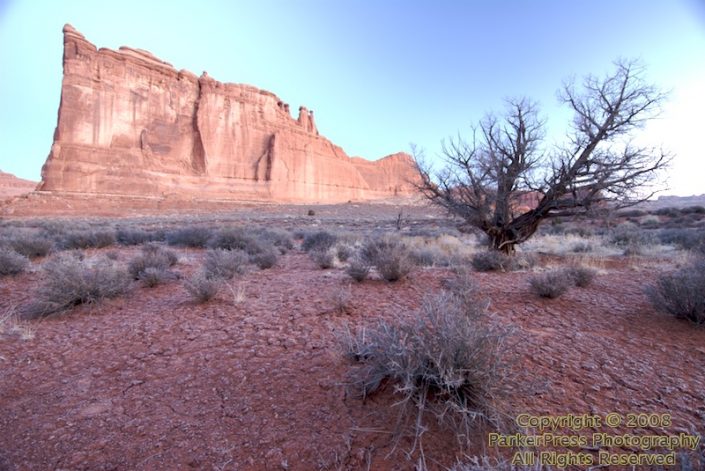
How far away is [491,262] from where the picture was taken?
6074 millimetres

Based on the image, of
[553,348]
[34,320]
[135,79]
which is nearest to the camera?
[553,348]

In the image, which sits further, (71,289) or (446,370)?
(71,289)

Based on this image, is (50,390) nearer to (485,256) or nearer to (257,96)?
(485,256)

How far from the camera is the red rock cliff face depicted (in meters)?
39.1

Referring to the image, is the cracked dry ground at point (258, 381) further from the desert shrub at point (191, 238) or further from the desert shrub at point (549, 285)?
the desert shrub at point (191, 238)

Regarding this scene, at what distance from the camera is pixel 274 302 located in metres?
4.18

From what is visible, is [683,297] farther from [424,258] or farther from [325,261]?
[325,261]

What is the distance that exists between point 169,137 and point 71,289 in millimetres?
52026

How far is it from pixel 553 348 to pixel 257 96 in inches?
2478

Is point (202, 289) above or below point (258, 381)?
above

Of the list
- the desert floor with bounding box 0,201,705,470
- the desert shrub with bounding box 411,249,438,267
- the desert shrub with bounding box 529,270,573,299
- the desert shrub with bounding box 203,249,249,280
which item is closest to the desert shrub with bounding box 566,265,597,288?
the desert floor with bounding box 0,201,705,470

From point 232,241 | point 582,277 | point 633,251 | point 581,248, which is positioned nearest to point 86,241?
point 232,241

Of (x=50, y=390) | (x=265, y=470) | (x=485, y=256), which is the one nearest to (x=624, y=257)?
(x=485, y=256)

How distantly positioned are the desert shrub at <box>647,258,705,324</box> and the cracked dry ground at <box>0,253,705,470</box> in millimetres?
145
